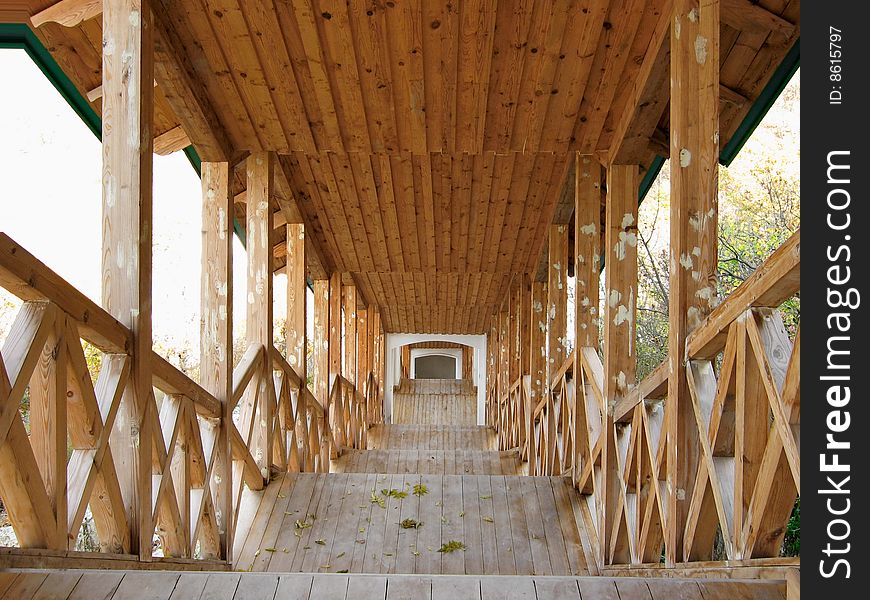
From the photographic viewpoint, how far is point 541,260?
9023 mm

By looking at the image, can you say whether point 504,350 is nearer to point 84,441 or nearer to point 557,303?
point 557,303

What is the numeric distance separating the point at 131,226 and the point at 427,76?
1789mm

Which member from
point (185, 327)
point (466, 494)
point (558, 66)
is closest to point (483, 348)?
point (185, 327)

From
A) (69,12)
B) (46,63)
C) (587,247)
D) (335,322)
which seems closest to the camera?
(69,12)

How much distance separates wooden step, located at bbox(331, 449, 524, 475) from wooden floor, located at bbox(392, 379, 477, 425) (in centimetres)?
985

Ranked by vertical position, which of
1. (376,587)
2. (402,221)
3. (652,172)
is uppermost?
(652,172)

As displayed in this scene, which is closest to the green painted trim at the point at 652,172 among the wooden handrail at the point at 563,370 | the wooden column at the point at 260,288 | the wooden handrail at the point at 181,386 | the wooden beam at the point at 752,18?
the wooden handrail at the point at 563,370

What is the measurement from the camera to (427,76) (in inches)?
176

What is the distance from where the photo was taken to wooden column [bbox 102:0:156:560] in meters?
3.29

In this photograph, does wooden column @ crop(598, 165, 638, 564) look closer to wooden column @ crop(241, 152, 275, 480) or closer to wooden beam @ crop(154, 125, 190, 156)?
wooden column @ crop(241, 152, 275, 480)

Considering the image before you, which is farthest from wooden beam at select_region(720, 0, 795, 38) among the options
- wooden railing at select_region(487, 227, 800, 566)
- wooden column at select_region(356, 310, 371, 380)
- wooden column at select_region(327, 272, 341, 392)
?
wooden column at select_region(356, 310, 371, 380)

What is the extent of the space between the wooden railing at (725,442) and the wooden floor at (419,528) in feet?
1.18

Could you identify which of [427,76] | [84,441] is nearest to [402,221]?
[427,76]

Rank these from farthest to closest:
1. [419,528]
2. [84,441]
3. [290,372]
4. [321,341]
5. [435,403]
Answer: [435,403] < [321,341] < [290,372] < [419,528] < [84,441]
